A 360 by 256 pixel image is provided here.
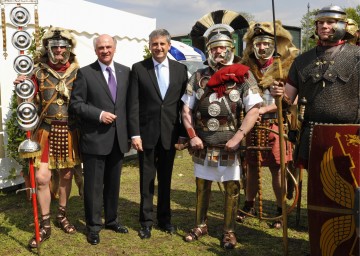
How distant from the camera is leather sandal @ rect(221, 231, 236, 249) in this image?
3.92m

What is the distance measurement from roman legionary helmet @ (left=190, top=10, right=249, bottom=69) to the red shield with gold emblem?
109 cm

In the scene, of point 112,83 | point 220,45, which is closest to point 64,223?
point 112,83

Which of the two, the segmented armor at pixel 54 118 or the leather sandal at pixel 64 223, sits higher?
the segmented armor at pixel 54 118

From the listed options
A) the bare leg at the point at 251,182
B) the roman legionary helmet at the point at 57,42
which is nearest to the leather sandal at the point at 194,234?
the bare leg at the point at 251,182

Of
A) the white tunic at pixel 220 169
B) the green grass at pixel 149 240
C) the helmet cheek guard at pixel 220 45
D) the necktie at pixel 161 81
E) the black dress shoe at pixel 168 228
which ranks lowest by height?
the green grass at pixel 149 240

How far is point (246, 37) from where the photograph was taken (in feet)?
15.1

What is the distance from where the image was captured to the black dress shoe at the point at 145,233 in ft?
13.9

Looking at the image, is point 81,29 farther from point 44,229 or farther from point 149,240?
point 149,240

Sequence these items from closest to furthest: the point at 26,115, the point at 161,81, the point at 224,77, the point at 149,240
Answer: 1. the point at 26,115
2. the point at 224,77
3. the point at 161,81
4. the point at 149,240

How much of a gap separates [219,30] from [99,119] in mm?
1310

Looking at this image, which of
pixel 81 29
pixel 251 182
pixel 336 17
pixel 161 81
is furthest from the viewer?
A: pixel 81 29

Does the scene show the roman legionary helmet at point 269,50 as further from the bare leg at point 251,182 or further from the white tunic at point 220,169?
the bare leg at point 251,182

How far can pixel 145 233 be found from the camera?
167 inches

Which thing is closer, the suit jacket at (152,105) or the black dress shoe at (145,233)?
the suit jacket at (152,105)
